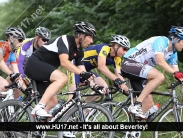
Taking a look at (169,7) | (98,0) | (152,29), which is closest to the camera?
(169,7)

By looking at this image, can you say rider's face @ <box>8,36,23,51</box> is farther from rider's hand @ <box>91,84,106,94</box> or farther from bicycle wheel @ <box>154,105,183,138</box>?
bicycle wheel @ <box>154,105,183,138</box>

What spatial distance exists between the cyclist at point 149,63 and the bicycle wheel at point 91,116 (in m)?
0.49

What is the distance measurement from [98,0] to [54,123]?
11827 millimetres

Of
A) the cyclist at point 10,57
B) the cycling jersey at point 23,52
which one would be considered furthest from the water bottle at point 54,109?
the cycling jersey at point 23,52

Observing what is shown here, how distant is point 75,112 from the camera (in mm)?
4582

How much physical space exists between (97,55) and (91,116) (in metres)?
1.66

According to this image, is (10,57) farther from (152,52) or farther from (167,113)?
(167,113)

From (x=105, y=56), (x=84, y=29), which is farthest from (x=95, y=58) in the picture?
(x=84, y=29)

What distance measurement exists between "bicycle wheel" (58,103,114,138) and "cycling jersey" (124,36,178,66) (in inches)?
43.9

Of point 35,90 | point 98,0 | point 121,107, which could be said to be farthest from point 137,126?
point 98,0

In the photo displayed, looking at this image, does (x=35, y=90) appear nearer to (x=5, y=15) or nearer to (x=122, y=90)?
(x=122, y=90)

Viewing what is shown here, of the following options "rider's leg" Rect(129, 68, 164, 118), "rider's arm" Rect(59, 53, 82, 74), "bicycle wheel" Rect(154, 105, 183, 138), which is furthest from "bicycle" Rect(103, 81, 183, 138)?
"rider's arm" Rect(59, 53, 82, 74)

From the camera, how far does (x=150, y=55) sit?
5.22 meters

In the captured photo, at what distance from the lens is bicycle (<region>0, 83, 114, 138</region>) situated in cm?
457
